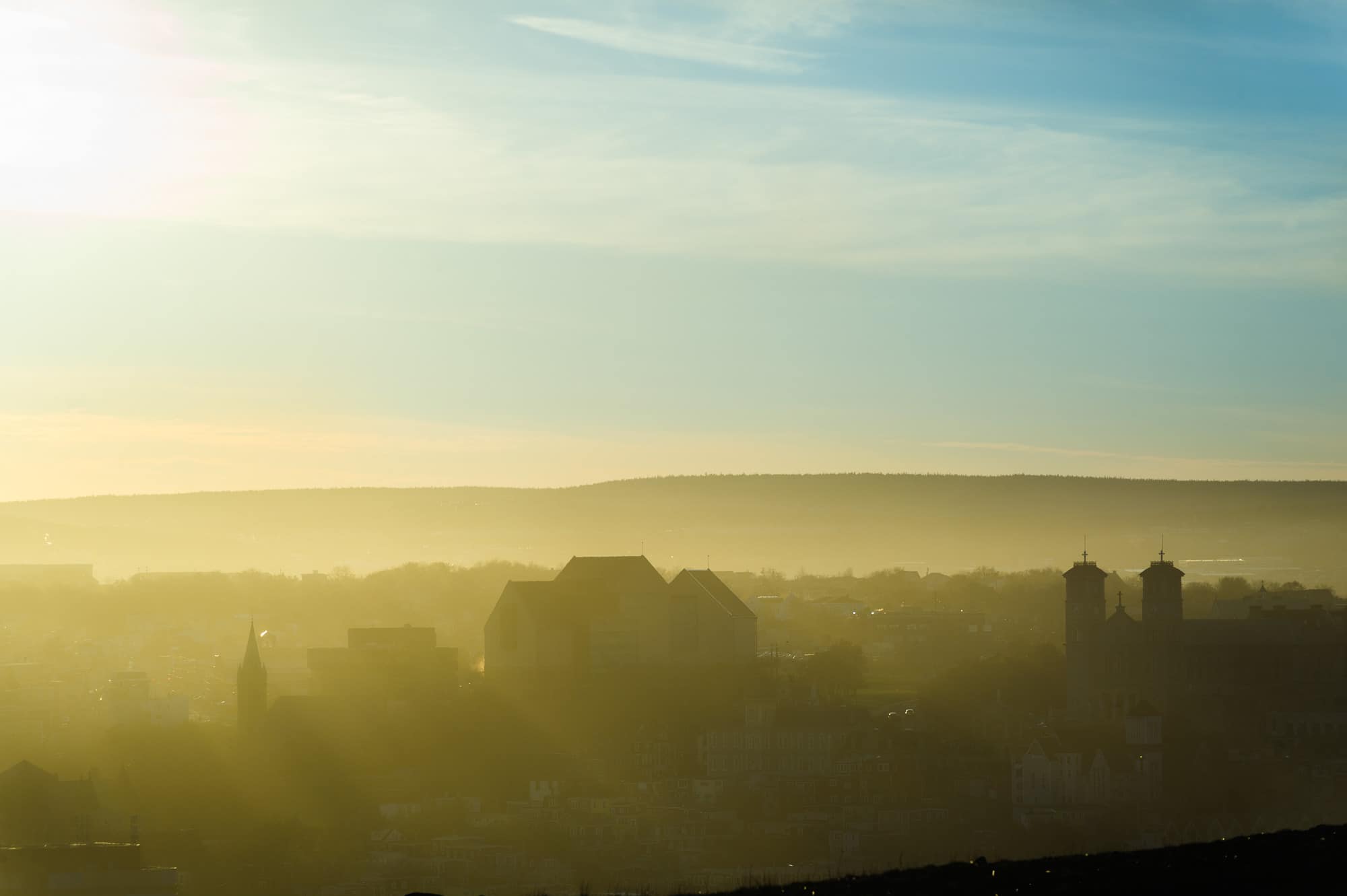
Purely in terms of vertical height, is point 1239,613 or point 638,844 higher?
point 1239,613

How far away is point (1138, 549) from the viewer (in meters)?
147

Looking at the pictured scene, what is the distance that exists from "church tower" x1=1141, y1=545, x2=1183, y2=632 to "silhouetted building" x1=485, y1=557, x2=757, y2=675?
13.2 metres

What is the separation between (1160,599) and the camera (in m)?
72.3

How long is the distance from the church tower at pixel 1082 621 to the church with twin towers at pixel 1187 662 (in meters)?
0.02

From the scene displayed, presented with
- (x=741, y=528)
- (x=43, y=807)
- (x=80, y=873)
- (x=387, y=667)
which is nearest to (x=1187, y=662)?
(x=387, y=667)

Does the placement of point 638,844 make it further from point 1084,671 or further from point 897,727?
point 1084,671

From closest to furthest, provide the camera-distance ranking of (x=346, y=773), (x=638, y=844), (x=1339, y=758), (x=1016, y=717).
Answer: (x=638, y=844) → (x=346, y=773) → (x=1339, y=758) → (x=1016, y=717)

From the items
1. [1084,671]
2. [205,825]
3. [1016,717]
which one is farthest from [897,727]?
[205,825]

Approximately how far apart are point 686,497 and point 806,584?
4640 cm

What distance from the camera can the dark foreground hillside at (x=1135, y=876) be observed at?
19.5 metres

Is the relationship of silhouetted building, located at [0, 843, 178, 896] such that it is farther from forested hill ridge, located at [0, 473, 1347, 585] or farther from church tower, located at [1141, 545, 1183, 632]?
forested hill ridge, located at [0, 473, 1347, 585]

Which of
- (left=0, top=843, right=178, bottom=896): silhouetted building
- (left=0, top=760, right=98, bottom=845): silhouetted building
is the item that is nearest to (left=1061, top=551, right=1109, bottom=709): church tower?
(left=0, top=760, right=98, bottom=845): silhouetted building

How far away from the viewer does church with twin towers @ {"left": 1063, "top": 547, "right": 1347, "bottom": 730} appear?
68438 mm

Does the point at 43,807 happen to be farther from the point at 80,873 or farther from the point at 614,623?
the point at 614,623
